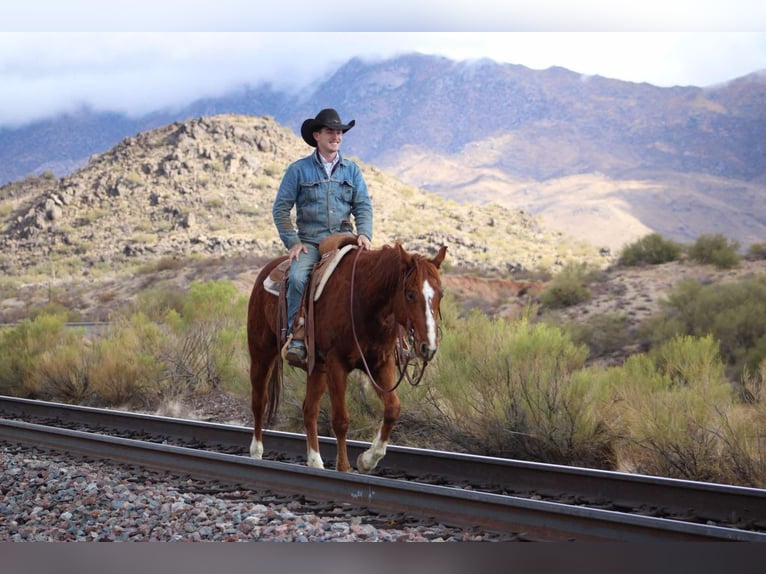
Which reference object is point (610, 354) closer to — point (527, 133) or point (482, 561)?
point (482, 561)

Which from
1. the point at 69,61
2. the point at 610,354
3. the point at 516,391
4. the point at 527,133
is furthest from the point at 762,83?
the point at 516,391

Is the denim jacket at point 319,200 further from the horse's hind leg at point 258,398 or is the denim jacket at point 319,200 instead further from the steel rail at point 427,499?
the steel rail at point 427,499

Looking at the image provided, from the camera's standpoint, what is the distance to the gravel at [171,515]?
6.76 m

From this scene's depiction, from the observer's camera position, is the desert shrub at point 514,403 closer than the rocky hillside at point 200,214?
Yes

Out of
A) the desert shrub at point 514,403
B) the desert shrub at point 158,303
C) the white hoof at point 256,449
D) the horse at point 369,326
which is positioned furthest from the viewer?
the desert shrub at point 158,303

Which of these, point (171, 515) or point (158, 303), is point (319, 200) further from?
point (158, 303)

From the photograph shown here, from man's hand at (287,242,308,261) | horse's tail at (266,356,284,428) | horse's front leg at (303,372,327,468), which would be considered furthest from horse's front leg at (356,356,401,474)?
horse's tail at (266,356,284,428)

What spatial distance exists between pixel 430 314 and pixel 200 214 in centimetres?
5937

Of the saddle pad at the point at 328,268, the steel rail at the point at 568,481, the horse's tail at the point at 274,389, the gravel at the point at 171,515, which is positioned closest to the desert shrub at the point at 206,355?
the steel rail at the point at 568,481

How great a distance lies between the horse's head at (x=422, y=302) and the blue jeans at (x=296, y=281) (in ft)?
4.68

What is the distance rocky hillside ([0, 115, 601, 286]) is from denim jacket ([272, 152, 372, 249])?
39.5m

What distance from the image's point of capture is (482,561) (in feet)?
19.7

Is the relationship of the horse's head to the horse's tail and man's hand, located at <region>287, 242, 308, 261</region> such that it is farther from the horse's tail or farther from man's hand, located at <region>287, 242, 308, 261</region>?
the horse's tail

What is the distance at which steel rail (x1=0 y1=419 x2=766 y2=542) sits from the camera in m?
6.16
